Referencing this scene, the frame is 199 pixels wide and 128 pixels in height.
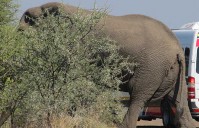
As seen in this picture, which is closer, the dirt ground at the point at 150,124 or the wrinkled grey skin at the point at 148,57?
the wrinkled grey skin at the point at 148,57

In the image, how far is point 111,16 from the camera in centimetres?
1664

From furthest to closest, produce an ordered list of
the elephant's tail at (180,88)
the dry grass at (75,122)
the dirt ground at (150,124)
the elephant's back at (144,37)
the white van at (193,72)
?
the dirt ground at (150,124) < the white van at (193,72) < the elephant's tail at (180,88) < the elephant's back at (144,37) < the dry grass at (75,122)

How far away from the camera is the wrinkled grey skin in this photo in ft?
53.5

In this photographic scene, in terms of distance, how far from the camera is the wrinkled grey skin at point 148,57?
53.5ft

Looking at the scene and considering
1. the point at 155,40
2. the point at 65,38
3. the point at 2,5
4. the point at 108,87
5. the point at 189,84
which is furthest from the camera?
the point at 189,84

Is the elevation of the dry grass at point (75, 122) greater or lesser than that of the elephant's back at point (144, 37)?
lesser

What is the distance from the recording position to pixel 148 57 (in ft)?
53.9

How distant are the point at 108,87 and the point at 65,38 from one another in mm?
1685

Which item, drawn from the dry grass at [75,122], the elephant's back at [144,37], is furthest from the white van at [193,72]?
the dry grass at [75,122]

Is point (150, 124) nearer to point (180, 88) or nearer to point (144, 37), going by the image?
point (180, 88)

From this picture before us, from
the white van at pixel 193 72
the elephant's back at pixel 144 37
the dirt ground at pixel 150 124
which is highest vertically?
the elephant's back at pixel 144 37

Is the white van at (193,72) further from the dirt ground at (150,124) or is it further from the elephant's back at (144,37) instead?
the elephant's back at (144,37)

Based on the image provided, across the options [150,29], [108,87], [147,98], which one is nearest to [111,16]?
[150,29]

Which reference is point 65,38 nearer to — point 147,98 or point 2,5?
point 2,5
